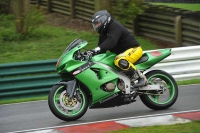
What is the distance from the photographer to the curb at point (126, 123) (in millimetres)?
8109

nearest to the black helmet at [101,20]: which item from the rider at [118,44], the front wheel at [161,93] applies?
the rider at [118,44]

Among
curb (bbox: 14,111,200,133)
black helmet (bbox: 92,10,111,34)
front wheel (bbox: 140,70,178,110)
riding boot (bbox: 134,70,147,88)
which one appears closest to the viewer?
curb (bbox: 14,111,200,133)

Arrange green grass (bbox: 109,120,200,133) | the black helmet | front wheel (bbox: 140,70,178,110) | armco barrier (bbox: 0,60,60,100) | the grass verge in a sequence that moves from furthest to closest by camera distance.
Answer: the grass verge < armco barrier (bbox: 0,60,60,100) < front wheel (bbox: 140,70,178,110) < the black helmet < green grass (bbox: 109,120,200,133)

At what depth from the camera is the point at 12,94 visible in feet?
40.4

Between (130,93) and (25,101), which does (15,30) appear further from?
(130,93)

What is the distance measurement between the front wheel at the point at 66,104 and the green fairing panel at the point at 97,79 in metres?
0.17

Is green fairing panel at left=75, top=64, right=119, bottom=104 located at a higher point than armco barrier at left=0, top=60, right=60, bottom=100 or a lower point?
higher

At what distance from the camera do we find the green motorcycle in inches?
339

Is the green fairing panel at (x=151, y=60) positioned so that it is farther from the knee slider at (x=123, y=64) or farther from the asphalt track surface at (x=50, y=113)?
the asphalt track surface at (x=50, y=113)

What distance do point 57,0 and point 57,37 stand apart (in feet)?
23.3

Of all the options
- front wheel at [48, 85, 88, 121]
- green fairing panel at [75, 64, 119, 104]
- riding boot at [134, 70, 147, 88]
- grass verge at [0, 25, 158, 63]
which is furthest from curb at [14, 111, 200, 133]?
grass verge at [0, 25, 158, 63]

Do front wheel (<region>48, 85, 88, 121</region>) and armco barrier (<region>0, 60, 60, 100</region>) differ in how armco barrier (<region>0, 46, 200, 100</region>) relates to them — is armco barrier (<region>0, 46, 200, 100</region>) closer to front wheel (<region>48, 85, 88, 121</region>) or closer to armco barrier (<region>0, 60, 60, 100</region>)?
armco barrier (<region>0, 60, 60, 100</region>)

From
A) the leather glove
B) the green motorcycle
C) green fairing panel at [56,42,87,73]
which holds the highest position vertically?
the leather glove

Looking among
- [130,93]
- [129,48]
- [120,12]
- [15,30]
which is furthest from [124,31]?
[15,30]
